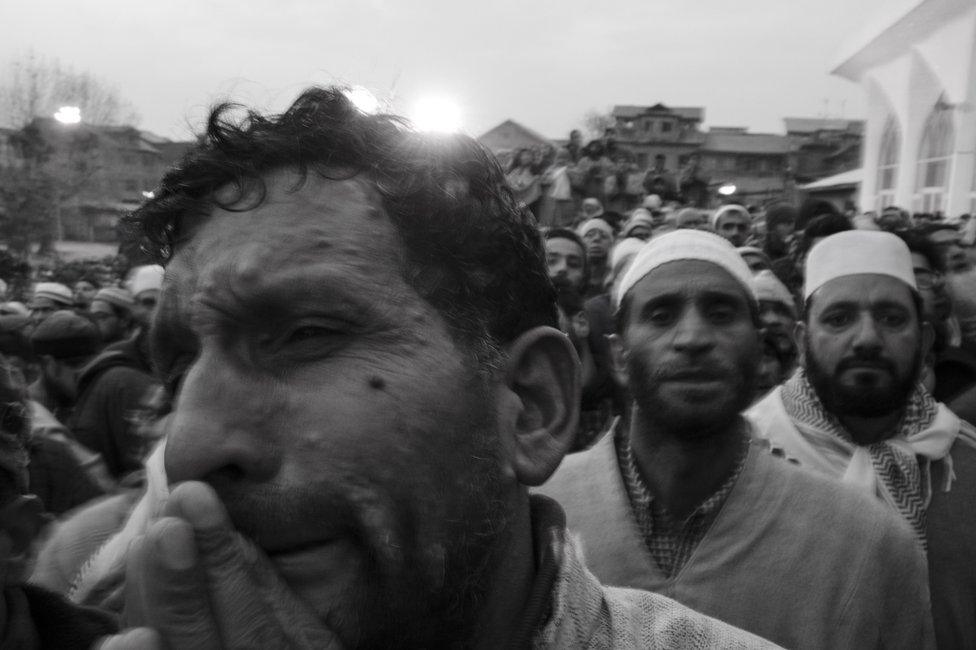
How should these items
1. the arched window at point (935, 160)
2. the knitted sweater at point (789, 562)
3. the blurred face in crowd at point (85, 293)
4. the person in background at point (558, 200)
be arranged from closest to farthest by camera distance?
the knitted sweater at point (789, 562) < the person in background at point (558, 200) < the blurred face in crowd at point (85, 293) < the arched window at point (935, 160)

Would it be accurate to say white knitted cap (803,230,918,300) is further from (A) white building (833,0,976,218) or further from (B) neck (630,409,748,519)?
(A) white building (833,0,976,218)

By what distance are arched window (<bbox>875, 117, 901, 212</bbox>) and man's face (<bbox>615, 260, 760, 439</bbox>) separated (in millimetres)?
22916

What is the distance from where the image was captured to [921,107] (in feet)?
68.0

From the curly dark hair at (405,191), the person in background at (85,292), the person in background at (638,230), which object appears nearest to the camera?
the curly dark hair at (405,191)

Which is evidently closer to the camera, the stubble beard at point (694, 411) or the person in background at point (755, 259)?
the stubble beard at point (694, 411)

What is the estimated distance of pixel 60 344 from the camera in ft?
18.7

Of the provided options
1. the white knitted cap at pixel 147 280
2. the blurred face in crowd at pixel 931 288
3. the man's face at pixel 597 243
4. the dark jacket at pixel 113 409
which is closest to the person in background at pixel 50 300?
the white knitted cap at pixel 147 280

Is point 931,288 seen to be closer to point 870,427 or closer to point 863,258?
point 863,258

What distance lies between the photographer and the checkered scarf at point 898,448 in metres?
2.87

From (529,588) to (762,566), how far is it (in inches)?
49.1

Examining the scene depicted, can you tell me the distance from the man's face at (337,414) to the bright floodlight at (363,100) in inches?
7.2

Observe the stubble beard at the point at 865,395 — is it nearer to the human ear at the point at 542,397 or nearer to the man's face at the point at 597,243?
the human ear at the point at 542,397

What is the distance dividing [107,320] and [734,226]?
217 inches

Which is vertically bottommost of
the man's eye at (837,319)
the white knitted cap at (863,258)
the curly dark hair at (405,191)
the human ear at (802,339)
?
the human ear at (802,339)
